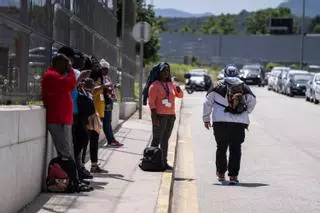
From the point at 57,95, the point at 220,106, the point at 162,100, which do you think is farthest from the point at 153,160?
the point at 57,95

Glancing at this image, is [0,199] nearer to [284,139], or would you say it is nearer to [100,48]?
[100,48]

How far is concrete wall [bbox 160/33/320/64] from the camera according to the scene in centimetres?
10381

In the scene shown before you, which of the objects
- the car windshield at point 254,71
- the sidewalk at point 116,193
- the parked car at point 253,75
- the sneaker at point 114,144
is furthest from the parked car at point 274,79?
the sidewalk at point 116,193

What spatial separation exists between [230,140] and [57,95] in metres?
3.60

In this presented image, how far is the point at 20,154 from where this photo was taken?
7531 millimetres

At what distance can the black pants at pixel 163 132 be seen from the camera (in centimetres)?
1159

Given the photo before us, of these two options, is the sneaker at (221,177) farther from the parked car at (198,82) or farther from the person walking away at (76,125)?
the parked car at (198,82)

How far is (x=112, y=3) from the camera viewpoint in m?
20.4

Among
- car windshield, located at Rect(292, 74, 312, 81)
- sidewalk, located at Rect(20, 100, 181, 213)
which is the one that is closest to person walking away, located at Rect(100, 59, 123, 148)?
sidewalk, located at Rect(20, 100, 181, 213)

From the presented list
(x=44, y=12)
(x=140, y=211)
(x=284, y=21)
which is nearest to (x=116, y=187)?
(x=140, y=211)

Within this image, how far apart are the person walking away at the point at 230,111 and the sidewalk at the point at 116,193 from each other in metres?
1.10

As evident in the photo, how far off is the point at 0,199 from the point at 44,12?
3.43 metres

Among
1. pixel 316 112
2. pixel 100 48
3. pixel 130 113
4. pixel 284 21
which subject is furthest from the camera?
pixel 284 21

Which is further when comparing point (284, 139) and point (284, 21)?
point (284, 21)
